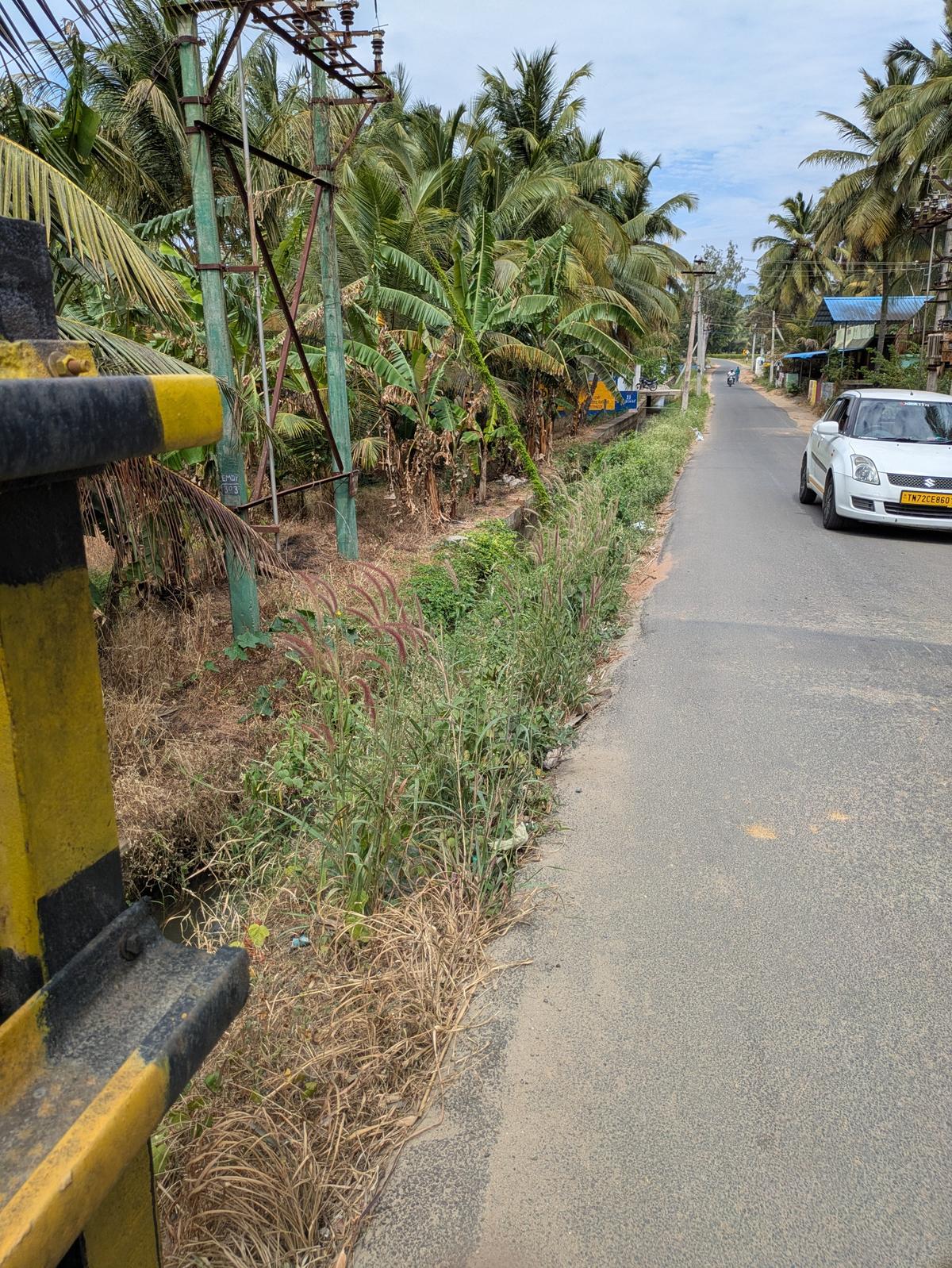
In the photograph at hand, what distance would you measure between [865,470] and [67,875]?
1109 cm

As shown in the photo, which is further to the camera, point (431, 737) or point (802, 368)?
point (802, 368)

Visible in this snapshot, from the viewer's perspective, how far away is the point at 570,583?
7281 mm

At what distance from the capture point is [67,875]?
4.19 feet

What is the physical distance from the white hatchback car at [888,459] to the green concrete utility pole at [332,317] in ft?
19.7

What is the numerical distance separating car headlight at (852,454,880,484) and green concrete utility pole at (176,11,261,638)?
7.24 meters

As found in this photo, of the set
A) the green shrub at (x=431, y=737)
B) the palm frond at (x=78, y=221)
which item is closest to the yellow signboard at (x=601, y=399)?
the green shrub at (x=431, y=737)

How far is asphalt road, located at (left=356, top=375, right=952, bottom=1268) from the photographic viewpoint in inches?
89.0

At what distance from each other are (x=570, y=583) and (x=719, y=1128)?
508 cm

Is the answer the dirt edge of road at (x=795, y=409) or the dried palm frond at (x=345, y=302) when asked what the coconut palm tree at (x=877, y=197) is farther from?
the dried palm frond at (x=345, y=302)

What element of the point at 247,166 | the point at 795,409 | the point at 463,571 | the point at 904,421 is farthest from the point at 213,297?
the point at 795,409

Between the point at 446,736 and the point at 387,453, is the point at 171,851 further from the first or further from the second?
the point at 387,453

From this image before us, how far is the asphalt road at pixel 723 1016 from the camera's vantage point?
226cm

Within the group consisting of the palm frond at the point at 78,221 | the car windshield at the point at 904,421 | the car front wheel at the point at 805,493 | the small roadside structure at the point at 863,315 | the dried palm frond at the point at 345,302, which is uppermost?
the small roadside structure at the point at 863,315

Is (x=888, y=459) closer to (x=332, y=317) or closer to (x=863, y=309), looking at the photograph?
(x=332, y=317)
